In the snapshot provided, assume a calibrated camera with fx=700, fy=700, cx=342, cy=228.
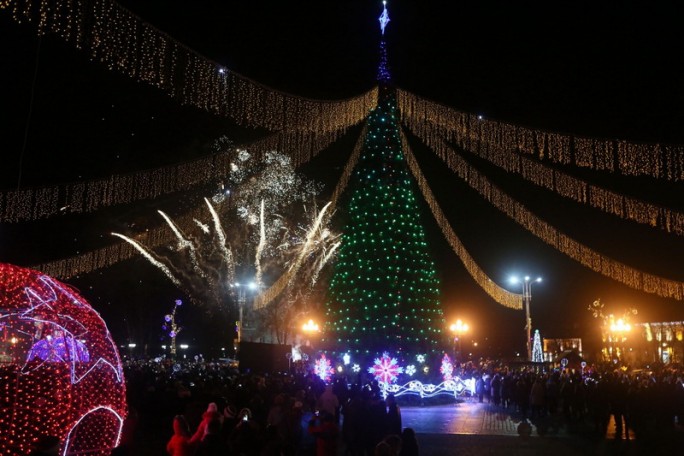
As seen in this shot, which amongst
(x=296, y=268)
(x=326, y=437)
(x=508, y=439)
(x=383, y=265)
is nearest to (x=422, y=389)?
A: (x=383, y=265)

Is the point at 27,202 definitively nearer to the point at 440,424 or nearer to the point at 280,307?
the point at 440,424

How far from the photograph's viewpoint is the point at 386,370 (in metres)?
26.3

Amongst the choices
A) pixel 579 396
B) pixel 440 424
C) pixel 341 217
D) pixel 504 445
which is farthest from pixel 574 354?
pixel 504 445

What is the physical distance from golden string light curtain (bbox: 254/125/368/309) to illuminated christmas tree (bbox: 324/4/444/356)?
1.27ft

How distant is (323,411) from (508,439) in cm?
689

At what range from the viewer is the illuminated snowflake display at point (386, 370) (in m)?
26.2

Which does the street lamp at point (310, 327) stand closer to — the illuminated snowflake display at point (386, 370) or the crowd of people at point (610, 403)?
the illuminated snowflake display at point (386, 370)

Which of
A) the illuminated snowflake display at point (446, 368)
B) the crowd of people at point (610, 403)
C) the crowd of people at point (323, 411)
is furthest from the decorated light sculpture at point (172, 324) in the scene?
the crowd of people at point (610, 403)

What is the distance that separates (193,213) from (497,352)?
47.6 m

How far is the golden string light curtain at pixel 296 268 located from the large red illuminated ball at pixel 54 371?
2024cm

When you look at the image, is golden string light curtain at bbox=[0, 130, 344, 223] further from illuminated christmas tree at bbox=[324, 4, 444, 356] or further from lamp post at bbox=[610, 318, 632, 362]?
lamp post at bbox=[610, 318, 632, 362]

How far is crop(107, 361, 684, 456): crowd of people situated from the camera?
8.57 meters

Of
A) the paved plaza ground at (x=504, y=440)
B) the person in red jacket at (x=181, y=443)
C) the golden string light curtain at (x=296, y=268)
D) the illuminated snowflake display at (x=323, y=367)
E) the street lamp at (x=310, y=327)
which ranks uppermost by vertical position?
the golden string light curtain at (x=296, y=268)

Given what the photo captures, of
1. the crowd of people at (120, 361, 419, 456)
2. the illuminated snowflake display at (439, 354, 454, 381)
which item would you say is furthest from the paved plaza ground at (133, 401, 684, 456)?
the illuminated snowflake display at (439, 354, 454, 381)
